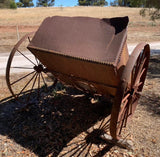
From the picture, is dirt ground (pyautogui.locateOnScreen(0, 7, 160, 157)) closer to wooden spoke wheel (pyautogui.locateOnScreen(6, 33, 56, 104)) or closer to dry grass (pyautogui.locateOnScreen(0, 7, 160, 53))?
wooden spoke wheel (pyautogui.locateOnScreen(6, 33, 56, 104))

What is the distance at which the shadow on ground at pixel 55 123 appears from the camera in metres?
3.28

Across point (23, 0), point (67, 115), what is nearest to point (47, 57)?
point (67, 115)

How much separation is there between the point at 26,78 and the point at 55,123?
2.92 meters

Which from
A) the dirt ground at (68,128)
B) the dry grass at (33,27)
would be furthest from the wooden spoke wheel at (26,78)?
the dry grass at (33,27)

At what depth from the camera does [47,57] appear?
3.28m

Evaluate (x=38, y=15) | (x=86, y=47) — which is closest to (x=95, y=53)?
(x=86, y=47)

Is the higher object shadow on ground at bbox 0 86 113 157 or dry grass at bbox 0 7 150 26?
dry grass at bbox 0 7 150 26

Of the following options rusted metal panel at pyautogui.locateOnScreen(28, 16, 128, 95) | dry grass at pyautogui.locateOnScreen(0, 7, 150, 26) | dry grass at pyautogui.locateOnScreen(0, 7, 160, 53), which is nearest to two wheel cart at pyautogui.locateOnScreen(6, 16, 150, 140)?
rusted metal panel at pyautogui.locateOnScreen(28, 16, 128, 95)

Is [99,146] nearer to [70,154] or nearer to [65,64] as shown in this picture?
[70,154]

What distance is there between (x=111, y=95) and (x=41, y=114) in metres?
1.65

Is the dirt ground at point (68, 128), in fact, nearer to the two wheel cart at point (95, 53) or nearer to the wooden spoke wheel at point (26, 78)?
the wooden spoke wheel at point (26, 78)

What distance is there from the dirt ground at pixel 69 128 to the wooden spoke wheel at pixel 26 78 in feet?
1.06

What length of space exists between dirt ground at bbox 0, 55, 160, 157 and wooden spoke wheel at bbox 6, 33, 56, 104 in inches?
12.7

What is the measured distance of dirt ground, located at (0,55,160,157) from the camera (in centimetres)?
317
